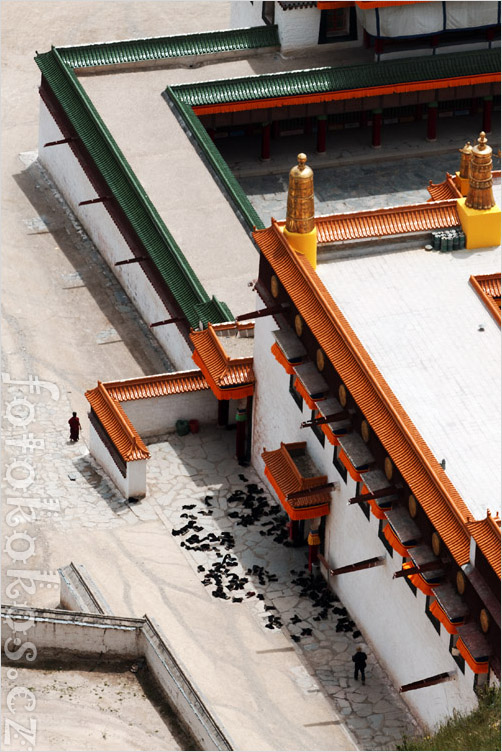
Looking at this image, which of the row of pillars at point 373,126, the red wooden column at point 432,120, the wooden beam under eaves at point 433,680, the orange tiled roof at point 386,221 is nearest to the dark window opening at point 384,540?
the wooden beam under eaves at point 433,680

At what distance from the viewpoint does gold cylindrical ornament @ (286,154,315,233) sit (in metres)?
73.4

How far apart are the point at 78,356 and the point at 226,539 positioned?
1400 cm

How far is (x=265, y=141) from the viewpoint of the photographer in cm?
9912

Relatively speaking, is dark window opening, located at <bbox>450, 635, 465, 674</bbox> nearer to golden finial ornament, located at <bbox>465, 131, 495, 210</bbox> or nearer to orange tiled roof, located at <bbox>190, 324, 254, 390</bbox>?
orange tiled roof, located at <bbox>190, 324, 254, 390</bbox>

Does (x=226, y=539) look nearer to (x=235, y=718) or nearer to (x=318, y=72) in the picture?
(x=235, y=718)

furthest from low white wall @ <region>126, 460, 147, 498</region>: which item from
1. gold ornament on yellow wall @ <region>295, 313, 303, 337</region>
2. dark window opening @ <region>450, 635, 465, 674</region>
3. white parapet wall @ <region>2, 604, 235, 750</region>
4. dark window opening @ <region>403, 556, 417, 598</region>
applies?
dark window opening @ <region>450, 635, 465, 674</region>

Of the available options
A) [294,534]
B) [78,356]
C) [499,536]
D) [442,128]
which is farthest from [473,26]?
[499,536]

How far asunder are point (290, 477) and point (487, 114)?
32284 mm

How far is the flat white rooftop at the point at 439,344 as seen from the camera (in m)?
69.6

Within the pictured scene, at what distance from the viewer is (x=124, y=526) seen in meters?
78.9

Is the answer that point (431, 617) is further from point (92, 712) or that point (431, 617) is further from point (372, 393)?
point (92, 712)

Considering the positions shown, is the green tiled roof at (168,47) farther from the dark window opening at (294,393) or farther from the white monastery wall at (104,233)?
the dark window opening at (294,393)

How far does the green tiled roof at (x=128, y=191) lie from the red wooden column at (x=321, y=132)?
1116cm

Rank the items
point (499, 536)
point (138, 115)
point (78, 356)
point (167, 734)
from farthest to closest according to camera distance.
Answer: point (138, 115) → point (78, 356) → point (167, 734) → point (499, 536)
